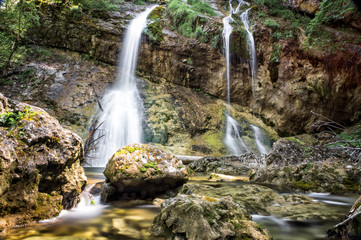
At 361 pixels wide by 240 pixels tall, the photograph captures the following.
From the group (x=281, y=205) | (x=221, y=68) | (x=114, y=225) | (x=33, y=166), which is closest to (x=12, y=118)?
(x=33, y=166)

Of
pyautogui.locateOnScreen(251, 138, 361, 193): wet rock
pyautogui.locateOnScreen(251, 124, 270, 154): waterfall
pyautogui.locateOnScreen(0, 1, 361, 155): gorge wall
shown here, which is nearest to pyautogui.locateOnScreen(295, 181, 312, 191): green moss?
pyautogui.locateOnScreen(251, 138, 361, 193): wet rock

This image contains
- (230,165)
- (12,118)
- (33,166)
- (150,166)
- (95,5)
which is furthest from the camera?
(95,5)

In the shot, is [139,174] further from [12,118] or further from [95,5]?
[95,5]

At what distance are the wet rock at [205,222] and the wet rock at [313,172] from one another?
9.74 ft

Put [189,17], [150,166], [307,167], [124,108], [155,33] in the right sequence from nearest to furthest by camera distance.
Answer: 1. [150,166]
2. [307,167]
3. [124,108]
4. [155,33]
5. [189,17]

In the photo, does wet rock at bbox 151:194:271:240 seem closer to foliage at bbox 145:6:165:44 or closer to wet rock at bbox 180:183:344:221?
wet rock at bbox 180:183:344:221

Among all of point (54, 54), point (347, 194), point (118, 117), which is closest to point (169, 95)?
point (118, 117)

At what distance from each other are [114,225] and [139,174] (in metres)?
0.99

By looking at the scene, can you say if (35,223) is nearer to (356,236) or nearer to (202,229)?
(202,229)

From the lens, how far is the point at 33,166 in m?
2.69

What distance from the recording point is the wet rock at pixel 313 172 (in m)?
5.01

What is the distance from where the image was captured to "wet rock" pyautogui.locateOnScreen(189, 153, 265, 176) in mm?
8078

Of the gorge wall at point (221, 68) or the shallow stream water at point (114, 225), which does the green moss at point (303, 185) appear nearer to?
the shallow stream water at point (114, 225)

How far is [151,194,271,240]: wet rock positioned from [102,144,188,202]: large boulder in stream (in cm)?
138
